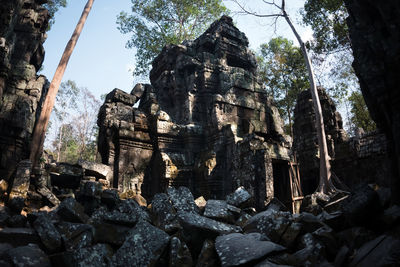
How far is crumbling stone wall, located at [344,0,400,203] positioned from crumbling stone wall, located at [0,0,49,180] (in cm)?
708

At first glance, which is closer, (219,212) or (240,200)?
(219,212)

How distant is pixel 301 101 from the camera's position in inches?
555

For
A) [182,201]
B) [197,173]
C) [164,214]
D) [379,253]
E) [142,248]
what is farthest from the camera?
[197,173]

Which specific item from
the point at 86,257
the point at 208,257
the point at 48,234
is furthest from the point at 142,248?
the point at 48,234

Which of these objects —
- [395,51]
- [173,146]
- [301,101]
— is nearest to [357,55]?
[395,51]

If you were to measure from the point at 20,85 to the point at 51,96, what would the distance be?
118 centimetres

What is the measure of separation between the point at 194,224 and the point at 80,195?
11.7 ft

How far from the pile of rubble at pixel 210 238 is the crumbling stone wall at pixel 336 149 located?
9055 millimetres

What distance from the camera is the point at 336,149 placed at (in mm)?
12484

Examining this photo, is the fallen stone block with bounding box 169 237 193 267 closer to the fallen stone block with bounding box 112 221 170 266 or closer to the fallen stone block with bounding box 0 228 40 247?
the fallen stone block with bounding box 112 221 170 266

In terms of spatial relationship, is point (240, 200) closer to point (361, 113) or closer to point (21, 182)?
point (21, 182)

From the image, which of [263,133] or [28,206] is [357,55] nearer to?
[28,206]

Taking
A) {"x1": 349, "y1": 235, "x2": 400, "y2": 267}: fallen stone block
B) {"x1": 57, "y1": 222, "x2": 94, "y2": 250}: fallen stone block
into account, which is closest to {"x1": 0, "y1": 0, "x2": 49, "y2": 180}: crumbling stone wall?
{"x1": 57, "y1": 222, "x2": 94, "y2": 250}: fallen stone block

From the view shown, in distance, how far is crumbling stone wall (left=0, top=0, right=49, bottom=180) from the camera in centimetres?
742
